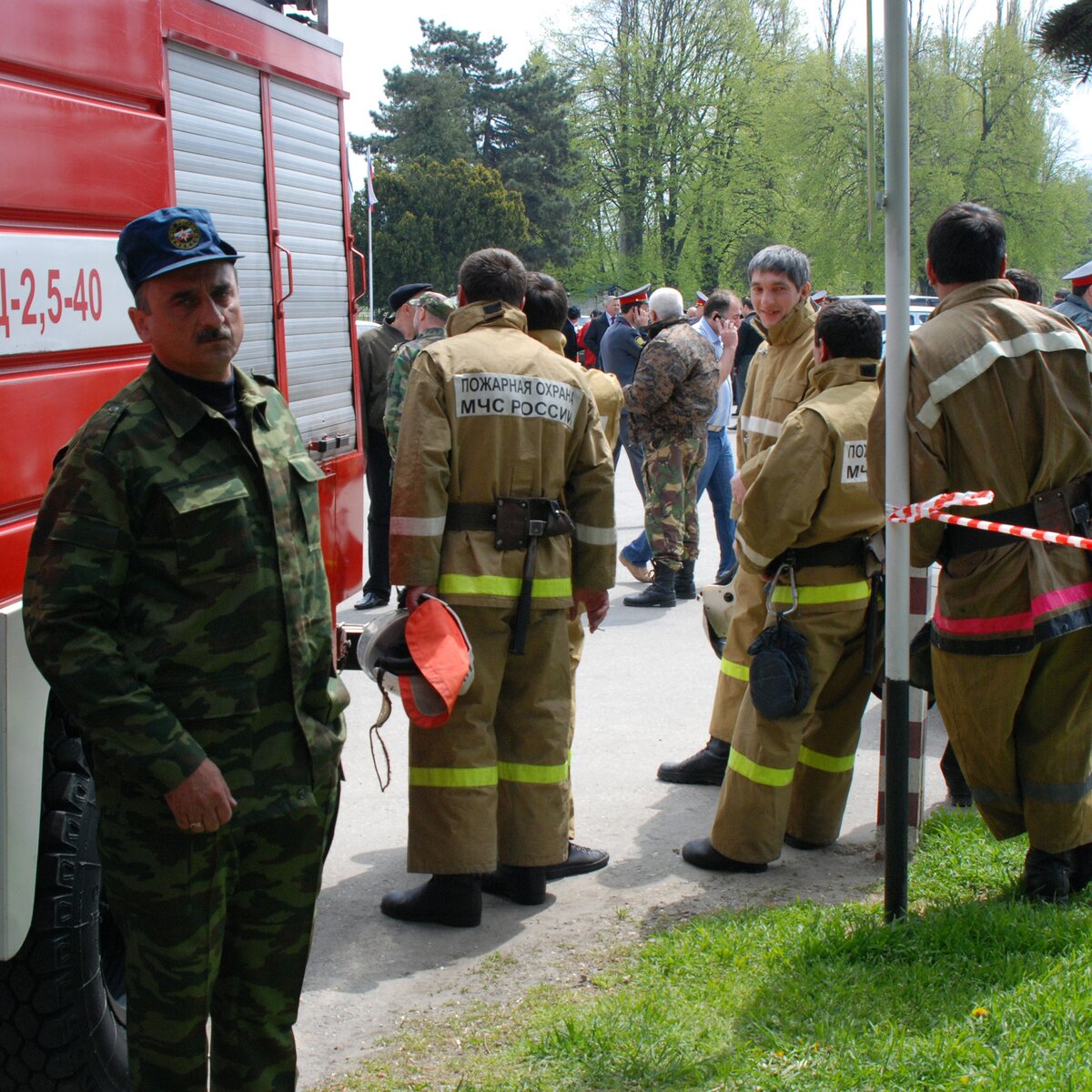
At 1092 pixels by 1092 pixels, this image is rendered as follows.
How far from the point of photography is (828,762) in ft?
16.1

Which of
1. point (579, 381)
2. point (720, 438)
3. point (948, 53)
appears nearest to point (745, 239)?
point (948, 53)

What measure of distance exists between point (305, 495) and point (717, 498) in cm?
750

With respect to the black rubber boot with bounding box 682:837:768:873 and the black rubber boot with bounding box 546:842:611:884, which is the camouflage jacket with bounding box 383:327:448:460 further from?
the black rubber boot with bounding box 682:837:768:873

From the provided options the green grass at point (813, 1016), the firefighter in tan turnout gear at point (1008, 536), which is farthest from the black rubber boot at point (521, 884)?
the firefighter in tan turnout gear at point (1008, 536)

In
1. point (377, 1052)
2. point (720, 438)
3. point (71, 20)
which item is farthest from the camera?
point (720, 438)

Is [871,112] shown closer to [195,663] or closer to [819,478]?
[819,478]

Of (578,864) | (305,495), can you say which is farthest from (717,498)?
(305,495)

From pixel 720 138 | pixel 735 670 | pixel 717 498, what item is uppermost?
pixel 720 138

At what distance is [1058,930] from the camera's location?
369 centimetres

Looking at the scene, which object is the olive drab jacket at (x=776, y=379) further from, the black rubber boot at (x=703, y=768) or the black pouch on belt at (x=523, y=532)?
the black rubber boot at (x=703, y=768)

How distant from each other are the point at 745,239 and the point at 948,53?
10503 mm

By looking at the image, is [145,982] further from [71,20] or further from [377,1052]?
[71,20]

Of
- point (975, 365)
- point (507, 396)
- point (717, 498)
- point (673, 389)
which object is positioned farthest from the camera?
point (717, 498)

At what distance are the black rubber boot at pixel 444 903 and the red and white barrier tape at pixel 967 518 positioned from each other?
1813mm
